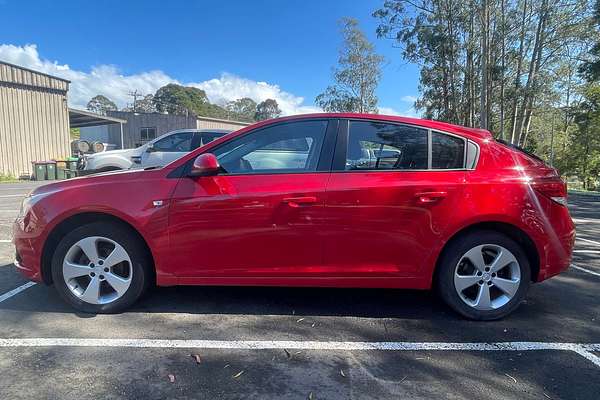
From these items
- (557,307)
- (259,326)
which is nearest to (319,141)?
(259,326)

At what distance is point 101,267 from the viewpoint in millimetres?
3434

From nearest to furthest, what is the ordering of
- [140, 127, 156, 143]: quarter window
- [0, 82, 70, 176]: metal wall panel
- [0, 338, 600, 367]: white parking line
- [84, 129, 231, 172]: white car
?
1. [0, 338, 600, 367]: white parking line
2. [84, 129, 231, 172]: white car
3. [0, 82, 70, 176]: metal wall panel
4. [140, 127, 156, 143]: quarter window

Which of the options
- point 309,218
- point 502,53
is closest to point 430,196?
point 309,218

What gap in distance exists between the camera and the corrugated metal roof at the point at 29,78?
75.5 ft

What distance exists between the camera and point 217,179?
335 centimetres

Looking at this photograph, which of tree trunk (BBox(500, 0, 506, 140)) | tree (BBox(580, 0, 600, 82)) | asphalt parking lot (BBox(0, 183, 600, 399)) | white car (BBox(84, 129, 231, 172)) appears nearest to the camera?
asphalt parking lot (BBox(0, 183, 600, 399))

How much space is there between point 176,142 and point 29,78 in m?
20.2

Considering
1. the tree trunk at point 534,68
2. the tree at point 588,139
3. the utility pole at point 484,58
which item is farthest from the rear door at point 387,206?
the tree at point 588,139

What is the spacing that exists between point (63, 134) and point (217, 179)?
27613 mm

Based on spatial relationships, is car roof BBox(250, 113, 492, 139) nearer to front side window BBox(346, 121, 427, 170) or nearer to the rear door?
front side window BBox(346, 121, 427, 170)

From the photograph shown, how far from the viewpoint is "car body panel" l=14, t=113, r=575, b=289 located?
328cm

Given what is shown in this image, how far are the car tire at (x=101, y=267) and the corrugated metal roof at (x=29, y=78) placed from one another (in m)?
25.4

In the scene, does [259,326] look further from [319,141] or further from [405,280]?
[319,141]

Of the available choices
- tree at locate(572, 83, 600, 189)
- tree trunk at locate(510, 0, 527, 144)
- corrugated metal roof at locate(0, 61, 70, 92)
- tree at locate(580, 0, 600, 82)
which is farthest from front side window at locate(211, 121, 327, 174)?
tree at locate(572, 83, 600, 189)
